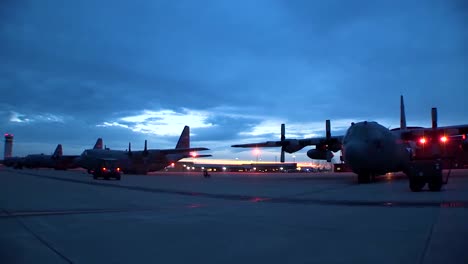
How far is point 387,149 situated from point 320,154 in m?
10.5

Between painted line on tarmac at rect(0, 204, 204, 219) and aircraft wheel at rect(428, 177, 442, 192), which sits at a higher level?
aircraft wheel at rect(428, 177, 442, 192)

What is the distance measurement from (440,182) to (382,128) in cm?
902

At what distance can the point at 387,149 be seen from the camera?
81.9 ft

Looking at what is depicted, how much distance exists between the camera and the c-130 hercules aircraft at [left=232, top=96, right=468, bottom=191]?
17688mm

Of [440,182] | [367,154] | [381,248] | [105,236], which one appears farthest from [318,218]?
[367,154]

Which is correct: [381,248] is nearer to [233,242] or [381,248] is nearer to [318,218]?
[233,242]

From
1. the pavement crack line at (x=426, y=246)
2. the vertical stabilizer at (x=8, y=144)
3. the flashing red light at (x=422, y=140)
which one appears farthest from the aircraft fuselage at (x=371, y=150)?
the vertical stabilizer at (x=8, y=144)

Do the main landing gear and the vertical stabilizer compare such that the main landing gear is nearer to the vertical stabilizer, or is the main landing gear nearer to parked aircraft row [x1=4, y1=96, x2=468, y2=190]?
parked aircraft row [x1=4, y1=96, x2=468, y2=190]

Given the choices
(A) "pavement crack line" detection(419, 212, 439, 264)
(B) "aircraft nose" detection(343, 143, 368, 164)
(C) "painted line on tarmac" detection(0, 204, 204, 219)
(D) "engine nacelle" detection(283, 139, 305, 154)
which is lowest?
(C) "painted line on tarmac" detection(0, 204, 204, 219)

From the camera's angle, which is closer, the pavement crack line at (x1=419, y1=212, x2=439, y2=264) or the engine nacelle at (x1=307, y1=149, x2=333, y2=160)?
the pavement crack line at (x1=419, y1=212, x2=439, y2=264)

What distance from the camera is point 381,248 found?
19.7 feet

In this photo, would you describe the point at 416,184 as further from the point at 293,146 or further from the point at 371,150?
the point at 293,146

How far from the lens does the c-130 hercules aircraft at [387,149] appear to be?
1769 cm

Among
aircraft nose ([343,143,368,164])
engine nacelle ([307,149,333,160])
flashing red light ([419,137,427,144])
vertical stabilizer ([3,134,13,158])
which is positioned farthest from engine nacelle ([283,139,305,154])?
vertical stabilizer ([3,134,13,158])
